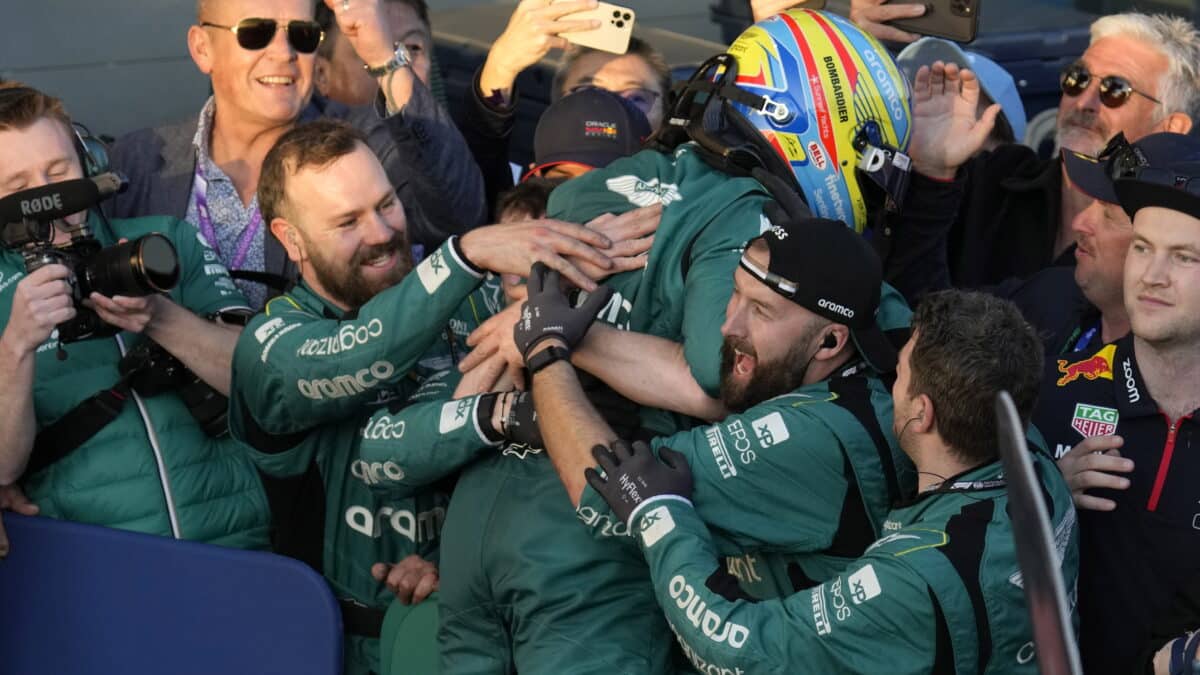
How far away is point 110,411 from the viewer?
4137 millimetres

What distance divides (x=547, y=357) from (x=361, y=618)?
39.0 inches

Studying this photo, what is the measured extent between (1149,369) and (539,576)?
1454 mm

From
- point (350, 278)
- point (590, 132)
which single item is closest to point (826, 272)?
point (350, 278)

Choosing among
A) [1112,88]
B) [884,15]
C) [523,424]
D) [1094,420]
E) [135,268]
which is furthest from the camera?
[1112,88]

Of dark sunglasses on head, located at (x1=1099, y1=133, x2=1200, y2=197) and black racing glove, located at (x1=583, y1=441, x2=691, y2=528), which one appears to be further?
dark sunglasses on head, located at (x1=1099, y1=133, x2=1200, y2=197)

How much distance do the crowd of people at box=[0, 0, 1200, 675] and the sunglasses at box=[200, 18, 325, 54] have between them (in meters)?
0.14

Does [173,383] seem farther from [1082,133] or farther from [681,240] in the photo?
[1082,133]

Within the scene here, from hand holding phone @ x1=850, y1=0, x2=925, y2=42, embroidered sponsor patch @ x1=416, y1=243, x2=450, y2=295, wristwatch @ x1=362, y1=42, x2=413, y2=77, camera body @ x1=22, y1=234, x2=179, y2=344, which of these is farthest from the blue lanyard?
hand holding phone @ x1=850, y1=0, x2=925, y2=42

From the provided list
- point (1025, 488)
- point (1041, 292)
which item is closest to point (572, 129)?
point (1041, 292)

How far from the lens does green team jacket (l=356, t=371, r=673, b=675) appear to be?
3506 millimetres

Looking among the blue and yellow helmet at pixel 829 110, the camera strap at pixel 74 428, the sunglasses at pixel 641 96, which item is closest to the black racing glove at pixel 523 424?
the blue and yellow helmet at pixel 829 110

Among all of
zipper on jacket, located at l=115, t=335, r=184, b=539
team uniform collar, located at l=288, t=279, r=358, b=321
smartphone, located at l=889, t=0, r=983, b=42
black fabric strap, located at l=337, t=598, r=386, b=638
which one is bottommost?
black fabric strap, located at l=337, t=598, r=386, b=638

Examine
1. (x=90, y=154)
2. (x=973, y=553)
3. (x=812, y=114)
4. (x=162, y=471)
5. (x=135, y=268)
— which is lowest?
(x=162, y=471)

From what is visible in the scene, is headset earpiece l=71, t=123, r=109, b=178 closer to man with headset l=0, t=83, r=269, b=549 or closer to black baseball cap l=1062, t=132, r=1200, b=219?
man with headset l=0, t=83, r=269, b=549
